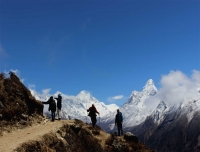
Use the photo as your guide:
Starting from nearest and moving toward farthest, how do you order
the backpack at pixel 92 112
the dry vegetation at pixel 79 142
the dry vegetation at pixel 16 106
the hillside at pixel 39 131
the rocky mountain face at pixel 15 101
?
1. the dry vegetation at pixel 79 142
2. the hillside at pixel 39 131
3. the dry vegetation at pixel 16 106
4. the rocky mountain face at pixel 15 101
5. the backpack at pixel 92 112

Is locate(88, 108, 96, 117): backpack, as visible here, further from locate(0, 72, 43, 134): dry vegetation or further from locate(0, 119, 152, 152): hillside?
locate(0, 72, 43, 134): dry vegetation

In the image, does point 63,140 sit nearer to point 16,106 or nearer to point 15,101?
point 16,106

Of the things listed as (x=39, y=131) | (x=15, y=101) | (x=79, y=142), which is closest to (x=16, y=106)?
(x=15, y=101)

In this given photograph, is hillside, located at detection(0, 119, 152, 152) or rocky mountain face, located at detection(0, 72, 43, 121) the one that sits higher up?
rocky mountain face, located at detection(0, 72, 43, 121)

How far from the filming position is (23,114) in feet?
102

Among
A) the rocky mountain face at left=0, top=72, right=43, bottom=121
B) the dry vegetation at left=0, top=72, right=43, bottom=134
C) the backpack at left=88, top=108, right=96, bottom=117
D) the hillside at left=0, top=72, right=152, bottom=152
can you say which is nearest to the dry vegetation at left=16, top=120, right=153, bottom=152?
the hillside at left=0, top=72, right=152, bottom=152

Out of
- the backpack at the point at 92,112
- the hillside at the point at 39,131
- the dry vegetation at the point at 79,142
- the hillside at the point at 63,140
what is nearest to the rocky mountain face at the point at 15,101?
the hillside at the point at 39,131

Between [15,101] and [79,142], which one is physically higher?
[15,101]

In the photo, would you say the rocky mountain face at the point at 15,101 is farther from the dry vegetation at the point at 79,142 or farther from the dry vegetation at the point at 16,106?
the dry vegetation at the point at 79,142

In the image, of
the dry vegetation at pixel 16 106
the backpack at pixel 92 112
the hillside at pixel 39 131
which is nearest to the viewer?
the hillside at pixel 39 131

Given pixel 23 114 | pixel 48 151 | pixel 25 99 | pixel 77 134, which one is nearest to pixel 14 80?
pixel 25 99

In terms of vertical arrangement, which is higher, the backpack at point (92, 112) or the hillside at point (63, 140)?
the backpack at point (92, 112)

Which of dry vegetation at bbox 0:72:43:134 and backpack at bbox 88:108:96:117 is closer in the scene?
dry vegetation at bbox 0:72:43:134

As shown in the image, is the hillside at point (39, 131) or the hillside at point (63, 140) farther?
the hillside at point (39, 131)
